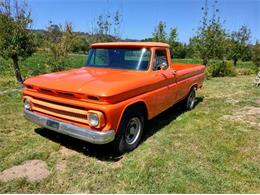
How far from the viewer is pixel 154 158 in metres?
4.19

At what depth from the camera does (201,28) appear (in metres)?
16.1

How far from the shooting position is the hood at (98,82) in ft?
12.2

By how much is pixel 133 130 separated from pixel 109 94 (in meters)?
1.19

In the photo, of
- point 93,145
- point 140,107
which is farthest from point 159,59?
point 93,145

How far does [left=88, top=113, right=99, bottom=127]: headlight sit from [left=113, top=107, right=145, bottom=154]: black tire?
0.48m

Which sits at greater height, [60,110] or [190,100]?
[60,110]

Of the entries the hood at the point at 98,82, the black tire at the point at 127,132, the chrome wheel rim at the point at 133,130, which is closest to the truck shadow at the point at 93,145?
the black tire at the point at 127,132

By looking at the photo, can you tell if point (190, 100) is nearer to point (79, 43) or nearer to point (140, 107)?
point (140, 107)

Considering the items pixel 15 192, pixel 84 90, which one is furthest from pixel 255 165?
pixel 15 192

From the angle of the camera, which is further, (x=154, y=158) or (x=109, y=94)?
(x=154, y=158)

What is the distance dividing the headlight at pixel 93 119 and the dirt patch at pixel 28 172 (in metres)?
0.95

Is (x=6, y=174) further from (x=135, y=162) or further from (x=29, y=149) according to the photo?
(x=135, y=162)

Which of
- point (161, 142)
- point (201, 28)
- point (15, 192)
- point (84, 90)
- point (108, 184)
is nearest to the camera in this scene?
point (15, 192)

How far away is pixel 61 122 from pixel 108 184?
124 centimetres
